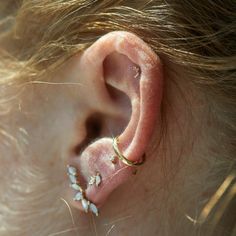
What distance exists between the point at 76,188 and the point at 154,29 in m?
0.39

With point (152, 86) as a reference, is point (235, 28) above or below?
above

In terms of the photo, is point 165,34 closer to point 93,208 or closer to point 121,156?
point 121,156

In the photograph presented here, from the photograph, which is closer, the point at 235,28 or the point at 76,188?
the point at 235,28

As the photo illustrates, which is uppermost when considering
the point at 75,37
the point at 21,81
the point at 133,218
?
the point at 75,37

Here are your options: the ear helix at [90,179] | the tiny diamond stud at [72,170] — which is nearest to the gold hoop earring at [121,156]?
the ear helix at [90,179]

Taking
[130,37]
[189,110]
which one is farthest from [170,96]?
[130,37]

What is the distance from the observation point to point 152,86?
3.80ft

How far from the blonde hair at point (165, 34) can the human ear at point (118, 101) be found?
0.14ft

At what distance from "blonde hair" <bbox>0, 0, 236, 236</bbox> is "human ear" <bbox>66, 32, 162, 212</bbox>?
0.04 m

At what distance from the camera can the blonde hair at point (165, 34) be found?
3.81ft

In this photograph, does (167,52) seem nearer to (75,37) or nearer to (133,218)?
(75,37)

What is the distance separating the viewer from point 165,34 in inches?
46.4

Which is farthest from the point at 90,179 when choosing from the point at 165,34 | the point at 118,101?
the point at 165,34

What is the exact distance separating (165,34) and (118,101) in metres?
0.18
